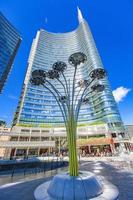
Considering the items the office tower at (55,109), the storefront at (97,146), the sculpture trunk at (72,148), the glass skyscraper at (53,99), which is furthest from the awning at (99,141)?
the sculpture trunk at (72,148)

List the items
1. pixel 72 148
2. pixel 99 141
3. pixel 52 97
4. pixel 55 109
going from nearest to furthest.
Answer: pixel 72 148, pixel 99 141, pixel 55 109, pixel 52 97

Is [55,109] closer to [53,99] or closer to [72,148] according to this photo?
[53,99]

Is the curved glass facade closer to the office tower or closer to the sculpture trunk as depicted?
the office tower

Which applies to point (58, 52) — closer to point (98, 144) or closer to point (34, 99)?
point (34, 99)

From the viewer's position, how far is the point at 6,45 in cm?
8219

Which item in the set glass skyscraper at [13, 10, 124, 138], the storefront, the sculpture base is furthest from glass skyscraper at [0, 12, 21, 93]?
the sculpture base

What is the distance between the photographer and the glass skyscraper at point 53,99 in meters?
73.1

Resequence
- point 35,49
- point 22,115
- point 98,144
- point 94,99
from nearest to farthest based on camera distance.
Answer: point 98,144 < point 22,115 < point 94,99 < point 35,49

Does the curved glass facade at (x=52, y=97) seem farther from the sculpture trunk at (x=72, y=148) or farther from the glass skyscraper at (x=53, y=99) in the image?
the sculpture trunk at (x=72, y=148)

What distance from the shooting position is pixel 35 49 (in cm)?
A: 11031

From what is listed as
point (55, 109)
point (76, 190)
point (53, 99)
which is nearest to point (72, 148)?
point (76, 190)

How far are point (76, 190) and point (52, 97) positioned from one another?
87119mm

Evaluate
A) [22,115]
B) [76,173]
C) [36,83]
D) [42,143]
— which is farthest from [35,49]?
[76,173]

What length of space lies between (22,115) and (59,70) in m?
68.9
